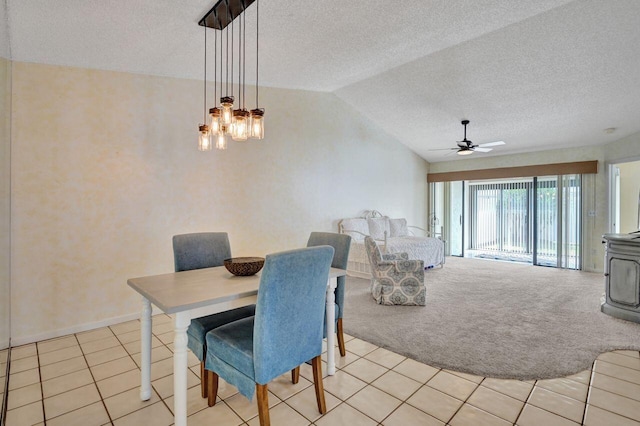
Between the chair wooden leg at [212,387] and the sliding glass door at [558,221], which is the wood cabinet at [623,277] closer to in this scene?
the sliding glass door at [558,221]

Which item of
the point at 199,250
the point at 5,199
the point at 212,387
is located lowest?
the point at 212,387

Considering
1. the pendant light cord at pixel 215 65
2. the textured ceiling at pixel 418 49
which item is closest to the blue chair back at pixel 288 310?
the textured ceiling at pixel 418 49

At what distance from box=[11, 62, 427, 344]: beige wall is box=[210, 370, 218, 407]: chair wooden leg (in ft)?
6.34

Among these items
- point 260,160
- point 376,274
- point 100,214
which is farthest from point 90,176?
point 376,274

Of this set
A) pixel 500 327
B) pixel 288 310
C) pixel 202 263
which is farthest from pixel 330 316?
pixel 500 327

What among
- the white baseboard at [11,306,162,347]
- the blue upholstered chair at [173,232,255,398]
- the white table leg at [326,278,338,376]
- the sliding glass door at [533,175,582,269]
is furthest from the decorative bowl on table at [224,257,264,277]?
the sliding glass door at [533,175,582,269]

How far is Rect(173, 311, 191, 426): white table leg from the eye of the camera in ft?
5.27

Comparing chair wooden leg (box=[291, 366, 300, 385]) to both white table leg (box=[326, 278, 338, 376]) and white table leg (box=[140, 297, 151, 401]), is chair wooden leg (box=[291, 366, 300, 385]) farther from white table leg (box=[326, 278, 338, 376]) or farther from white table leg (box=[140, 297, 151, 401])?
white table leg (box=[140, 297, 151, 401])

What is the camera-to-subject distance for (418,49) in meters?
3.60

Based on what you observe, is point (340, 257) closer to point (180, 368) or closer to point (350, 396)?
point (350, 396)

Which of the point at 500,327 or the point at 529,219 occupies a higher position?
the point at 529,219

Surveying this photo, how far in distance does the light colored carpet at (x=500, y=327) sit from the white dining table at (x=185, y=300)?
3.26ft

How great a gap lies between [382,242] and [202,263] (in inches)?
148

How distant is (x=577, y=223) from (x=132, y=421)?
7.26 m
